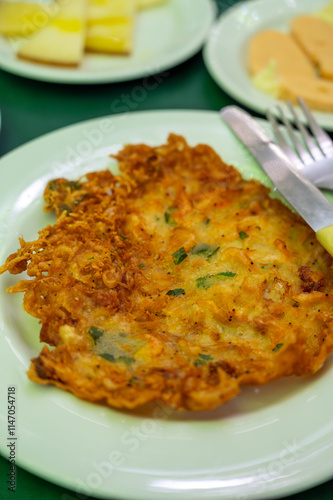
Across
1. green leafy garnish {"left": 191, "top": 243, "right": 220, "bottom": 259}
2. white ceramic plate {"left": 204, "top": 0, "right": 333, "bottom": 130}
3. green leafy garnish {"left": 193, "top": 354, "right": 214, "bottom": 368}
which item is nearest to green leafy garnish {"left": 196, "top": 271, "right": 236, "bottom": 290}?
green leafy garnish {"left": 191, "top": 243, "right": 220, "bottom": 259}

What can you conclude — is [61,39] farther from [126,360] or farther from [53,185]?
[126,360]

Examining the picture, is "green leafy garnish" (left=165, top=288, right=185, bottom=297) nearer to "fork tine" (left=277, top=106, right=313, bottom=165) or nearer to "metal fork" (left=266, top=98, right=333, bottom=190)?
"metal fork" (left=266, top=98, right=333, bottom=190)

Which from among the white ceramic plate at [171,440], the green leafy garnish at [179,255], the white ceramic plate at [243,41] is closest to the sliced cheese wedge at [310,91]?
the white ceramic plate at [243,41]

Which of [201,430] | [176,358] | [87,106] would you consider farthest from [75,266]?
[87,106]

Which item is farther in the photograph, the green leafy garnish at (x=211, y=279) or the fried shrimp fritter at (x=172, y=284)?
the green leafy garnish at (x=211, y=279)

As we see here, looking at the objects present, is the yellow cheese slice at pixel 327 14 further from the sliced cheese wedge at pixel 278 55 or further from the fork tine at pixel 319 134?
the fork tine at pixel 319 134

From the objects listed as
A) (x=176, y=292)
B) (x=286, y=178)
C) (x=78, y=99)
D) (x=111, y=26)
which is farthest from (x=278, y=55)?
(x=176, y=292)

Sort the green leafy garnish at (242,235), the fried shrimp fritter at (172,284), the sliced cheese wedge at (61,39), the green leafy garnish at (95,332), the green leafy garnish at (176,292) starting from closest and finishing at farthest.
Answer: the fried shrimp fritter at (172,284) → the green leafy garnish at (95,332) → the green leafy garnish at (176,292) → the green leafy garnish at (242,235) → the sliced cheese wedge at (61,39)
